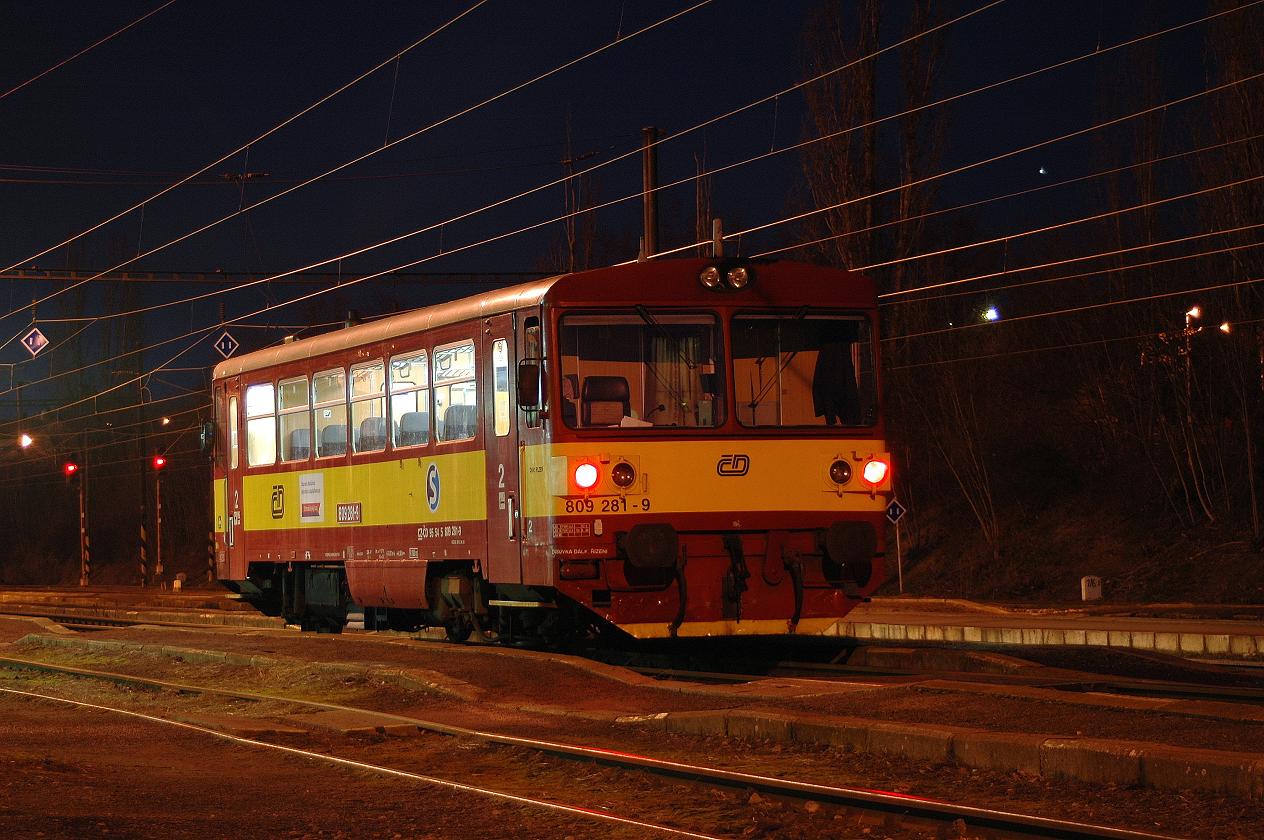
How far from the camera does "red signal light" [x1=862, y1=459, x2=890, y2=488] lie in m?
14.6

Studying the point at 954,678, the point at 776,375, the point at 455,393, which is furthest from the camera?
the point at 455,393

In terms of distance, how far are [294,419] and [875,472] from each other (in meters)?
7.84

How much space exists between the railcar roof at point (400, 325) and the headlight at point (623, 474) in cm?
164

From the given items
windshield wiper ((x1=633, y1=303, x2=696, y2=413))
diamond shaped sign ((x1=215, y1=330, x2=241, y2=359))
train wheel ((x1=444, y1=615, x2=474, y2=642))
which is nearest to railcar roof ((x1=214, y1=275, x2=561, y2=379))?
windshield wiper ((x1=633, y1=303, x2=696, y2=413))

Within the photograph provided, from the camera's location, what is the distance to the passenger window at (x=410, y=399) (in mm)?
16344

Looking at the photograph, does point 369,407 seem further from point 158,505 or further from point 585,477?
point 158,505

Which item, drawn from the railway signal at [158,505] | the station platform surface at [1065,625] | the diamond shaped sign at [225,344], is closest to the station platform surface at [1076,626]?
the station platform surface at [1065,625]

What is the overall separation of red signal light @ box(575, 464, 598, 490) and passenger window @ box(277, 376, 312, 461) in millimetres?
6179

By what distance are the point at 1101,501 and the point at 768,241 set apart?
11786 millimetres

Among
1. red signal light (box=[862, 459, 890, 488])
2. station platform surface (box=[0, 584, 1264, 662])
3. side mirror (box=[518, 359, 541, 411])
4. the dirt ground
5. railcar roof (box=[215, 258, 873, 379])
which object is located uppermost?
railcar roof (box=[215, 258, 873, 379])

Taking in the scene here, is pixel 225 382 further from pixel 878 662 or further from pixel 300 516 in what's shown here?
pixel 878 662

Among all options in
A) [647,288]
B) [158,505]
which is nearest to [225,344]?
[158,505]

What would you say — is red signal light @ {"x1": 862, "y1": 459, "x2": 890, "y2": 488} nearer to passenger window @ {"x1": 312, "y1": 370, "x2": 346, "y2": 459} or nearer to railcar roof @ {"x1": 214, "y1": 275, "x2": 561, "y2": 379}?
railcar roof @ {"x1": 214, "y1": 275, "x2": 561, "y2": 379}

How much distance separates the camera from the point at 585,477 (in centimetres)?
1377
